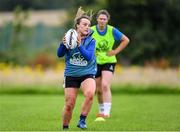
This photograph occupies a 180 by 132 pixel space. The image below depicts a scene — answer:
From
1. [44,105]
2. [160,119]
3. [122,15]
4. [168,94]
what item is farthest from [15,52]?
[160,119]

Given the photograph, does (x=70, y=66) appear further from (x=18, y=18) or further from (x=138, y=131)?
(x=18, y=18)

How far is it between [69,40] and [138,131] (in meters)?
1.85

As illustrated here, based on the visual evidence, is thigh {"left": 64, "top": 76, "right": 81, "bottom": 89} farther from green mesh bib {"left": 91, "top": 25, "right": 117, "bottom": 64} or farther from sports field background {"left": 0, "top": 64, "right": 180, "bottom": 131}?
green mesh bib {"left": 91, "top": 25, "right": 117, "bottom": 64}

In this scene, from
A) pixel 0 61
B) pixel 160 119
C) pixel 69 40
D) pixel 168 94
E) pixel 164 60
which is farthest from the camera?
pixel 164 60

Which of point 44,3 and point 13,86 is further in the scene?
point 44,3

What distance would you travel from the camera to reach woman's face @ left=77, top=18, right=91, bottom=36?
473 inches

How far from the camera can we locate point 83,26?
12031mm

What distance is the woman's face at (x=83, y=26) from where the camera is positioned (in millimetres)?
12008

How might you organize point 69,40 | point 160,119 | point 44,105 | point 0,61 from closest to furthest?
point 69,40 → point 160,119 → point 44,105 → point 0,61

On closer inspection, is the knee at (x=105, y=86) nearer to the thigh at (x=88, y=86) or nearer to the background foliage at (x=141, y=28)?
the thigh at (x=88, y=86)

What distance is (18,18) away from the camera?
1411 inches

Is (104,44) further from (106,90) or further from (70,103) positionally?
(70,103)

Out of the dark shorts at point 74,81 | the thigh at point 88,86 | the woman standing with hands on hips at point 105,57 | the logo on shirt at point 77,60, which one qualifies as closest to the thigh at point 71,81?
the dark shorts at point 74,81

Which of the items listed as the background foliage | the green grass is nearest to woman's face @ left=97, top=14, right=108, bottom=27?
the green grass
